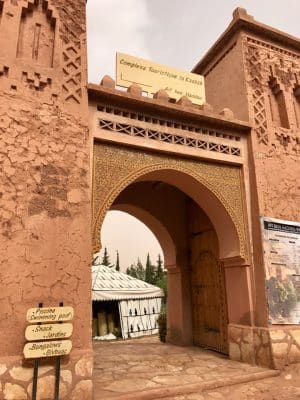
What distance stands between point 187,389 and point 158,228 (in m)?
4.29

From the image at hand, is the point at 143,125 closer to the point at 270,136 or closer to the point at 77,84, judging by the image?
the point at 77,84

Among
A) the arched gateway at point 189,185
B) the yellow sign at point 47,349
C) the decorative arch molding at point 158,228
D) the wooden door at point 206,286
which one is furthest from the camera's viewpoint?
the decorative arch molding at point 158,228

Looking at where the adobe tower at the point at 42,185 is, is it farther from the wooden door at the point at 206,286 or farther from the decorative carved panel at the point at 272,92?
the decorative carved panel at the point at 272,92

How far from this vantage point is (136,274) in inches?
1478

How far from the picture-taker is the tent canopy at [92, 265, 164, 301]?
13.5 m

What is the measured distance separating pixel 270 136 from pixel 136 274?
32.5 m

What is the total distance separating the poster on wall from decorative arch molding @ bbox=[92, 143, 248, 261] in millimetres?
425

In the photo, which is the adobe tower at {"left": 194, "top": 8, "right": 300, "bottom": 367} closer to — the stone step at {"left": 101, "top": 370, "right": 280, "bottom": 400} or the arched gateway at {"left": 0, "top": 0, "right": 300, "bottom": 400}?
the arched gateway at {"left": 0, "top": 0, "right": 300, "bottom": 400}

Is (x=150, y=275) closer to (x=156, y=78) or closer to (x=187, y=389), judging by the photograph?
(x=156, y=78)

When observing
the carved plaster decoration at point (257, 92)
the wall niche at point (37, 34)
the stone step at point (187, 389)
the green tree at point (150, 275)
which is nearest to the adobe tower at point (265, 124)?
the carved plaster decoration at point (257, 92)

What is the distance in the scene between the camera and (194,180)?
5922mm

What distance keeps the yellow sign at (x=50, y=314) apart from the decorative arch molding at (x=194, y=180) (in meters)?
1.63

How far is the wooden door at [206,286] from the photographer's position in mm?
6766

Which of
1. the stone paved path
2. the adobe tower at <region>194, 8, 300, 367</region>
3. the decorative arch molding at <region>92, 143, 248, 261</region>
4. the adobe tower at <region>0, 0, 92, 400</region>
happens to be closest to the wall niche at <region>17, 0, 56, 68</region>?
the adobe tower at <region>0, 0, 92, 400</region>
